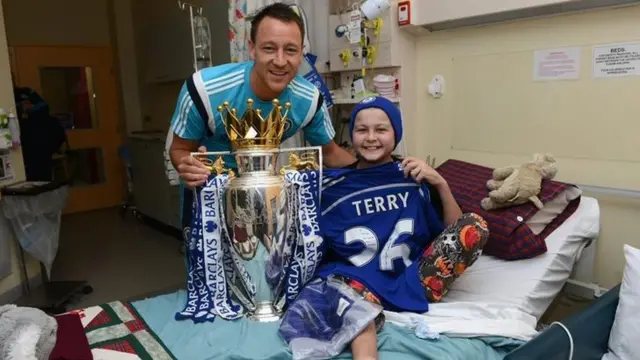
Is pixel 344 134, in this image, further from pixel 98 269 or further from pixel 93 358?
pixel 98 269

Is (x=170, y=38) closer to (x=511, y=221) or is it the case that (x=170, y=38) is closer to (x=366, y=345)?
(x=511, y=221)

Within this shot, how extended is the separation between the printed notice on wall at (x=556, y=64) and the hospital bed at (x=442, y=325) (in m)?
0.57

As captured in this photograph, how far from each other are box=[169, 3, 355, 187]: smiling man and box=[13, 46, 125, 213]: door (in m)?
4.24

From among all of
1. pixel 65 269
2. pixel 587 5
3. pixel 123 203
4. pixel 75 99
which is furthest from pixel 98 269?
pixel 587 5

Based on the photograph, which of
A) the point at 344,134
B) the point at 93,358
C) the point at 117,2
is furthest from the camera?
the point at 117,2

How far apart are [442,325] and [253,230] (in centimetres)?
57

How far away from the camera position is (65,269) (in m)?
3.51

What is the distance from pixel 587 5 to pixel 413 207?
0.95 meters

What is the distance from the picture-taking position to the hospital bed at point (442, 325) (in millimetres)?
1204

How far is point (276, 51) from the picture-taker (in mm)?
1409

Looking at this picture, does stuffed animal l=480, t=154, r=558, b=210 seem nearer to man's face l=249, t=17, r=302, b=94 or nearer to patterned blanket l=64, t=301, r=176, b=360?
man's face l=249, t=17, r=302, b=94

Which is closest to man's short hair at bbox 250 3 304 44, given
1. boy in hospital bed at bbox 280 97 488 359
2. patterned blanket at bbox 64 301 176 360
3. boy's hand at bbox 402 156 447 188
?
boy in hospital bed at bbox 280 97 488 359

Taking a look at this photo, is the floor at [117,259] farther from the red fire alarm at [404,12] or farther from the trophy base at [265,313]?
the red fire alarm at [404,12]

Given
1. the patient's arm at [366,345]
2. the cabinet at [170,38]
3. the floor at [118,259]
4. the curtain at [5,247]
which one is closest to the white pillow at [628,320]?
the patient's arm at [366,345]
